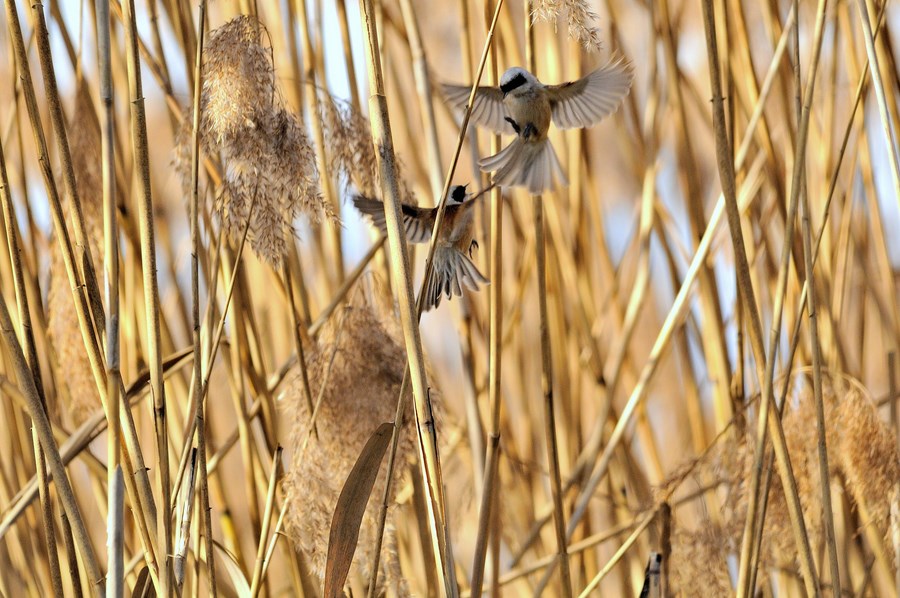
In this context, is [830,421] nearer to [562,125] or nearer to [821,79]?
[562,125]

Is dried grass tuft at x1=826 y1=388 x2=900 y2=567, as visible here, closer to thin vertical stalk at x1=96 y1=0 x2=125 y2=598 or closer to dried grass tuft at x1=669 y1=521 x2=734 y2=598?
dried grass tuft at x1=669 y1=521 x2=734 y2=598

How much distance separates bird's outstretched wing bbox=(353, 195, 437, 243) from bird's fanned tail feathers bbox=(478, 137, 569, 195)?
0.11 metres

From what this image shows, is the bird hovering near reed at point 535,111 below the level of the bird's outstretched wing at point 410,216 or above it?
above

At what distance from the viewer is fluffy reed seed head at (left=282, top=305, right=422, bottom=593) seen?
1.06 meters

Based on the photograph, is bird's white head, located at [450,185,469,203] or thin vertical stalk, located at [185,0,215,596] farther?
bird's white head, located at [450,185,469,203]

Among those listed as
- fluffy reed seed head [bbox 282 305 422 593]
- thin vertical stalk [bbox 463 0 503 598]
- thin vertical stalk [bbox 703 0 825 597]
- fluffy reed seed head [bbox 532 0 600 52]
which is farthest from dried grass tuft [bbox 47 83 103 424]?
thin vertical stalk [bbox 703 0 825 597]

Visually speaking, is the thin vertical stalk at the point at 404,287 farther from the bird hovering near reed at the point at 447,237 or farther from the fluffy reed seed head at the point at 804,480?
the fluffy reed seed head at the point at 804,480

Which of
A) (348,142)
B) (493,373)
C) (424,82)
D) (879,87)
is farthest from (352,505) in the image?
(879,87)

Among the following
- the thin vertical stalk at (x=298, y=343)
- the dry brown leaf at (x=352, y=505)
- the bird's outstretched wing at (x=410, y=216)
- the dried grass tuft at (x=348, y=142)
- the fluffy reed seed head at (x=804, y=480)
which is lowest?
the dry brown leaf at (x=352, y=505)

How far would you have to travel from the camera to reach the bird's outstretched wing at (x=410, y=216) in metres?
1.12

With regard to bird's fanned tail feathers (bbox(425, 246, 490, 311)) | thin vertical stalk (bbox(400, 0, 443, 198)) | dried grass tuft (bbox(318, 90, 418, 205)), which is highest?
thin vertical stalk (bbox(400, 0, 443, 198))

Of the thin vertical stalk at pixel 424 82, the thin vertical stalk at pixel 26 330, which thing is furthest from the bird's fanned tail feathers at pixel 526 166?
the thin vertical stalk at pixel 26 330

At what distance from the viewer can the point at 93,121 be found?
1.46 meters

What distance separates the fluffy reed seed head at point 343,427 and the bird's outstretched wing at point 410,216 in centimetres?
12
